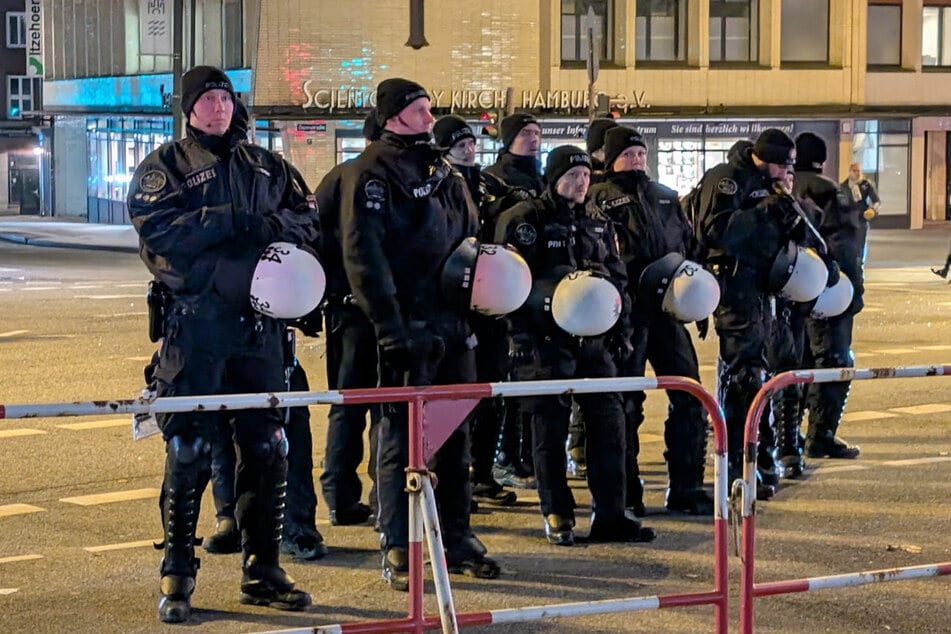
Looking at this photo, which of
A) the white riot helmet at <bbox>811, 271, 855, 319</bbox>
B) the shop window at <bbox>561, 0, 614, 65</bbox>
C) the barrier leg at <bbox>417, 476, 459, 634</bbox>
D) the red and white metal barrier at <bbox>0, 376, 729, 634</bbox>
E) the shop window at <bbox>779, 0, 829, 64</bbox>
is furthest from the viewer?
the shop window at <bbox>779, 0, 829, 64</bbox>

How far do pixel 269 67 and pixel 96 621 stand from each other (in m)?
33.0

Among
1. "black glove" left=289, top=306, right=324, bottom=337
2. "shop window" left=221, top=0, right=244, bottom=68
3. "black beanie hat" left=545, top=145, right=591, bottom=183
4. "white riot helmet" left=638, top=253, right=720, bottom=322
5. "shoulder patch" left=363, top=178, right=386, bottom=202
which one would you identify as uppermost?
"shop window" left=221, top=0, right=244, bottom=68

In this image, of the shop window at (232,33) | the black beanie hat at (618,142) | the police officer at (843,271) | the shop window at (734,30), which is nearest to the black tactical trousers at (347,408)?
the black beanie hat at (618,142)

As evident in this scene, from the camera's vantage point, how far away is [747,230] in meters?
9.60

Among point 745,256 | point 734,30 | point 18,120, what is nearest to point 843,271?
point 745,256

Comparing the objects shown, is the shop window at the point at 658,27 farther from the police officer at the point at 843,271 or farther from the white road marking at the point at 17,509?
the white road marking at the point at 17,509

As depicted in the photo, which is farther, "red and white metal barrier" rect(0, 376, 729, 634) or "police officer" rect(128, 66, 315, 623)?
"police officer" rect(128, 66, 315, 623)

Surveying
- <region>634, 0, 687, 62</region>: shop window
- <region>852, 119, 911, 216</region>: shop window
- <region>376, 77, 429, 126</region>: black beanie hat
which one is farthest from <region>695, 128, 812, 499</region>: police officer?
<region>852, 119, 911, 216</region>: shop window

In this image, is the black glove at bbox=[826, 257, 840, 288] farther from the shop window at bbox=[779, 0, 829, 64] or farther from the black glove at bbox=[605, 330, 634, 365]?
the shop window at bbox=[779, 0, 829, 64]

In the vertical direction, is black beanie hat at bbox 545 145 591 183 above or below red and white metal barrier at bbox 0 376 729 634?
above

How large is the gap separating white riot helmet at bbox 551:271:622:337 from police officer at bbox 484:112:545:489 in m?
1.08

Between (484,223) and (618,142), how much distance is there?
811mm

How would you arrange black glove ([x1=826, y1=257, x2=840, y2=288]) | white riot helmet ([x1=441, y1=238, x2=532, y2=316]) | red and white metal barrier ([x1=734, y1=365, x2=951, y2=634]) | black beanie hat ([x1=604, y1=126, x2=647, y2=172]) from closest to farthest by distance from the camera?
1. red and white metal barrier ([x1=734, y1=365, x2=951, y2=634])
2. white riot helmet ([x1=441, y1=238, x2=532, y2=316])
3. black beanie hat ([x1=604, y1=126, x2=647, y2=172])
4. black glove ([x1=826, y1=257, x2=840, y2=288])

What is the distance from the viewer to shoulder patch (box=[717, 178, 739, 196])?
31.5 feet
